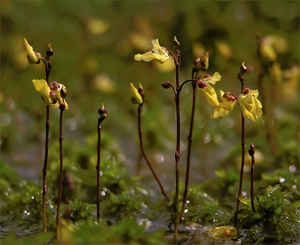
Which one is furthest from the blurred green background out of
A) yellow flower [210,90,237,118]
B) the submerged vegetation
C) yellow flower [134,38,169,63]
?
yellow flower [134,38,169,63]

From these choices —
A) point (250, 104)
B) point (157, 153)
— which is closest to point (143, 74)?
point (157, 153)

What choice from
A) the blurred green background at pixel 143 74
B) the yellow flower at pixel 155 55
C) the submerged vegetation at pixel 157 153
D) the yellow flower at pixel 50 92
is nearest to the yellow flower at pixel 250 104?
the submerged vegetation at pixel 157 153

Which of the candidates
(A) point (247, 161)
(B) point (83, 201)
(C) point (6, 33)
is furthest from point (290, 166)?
(C) point (6, 33)

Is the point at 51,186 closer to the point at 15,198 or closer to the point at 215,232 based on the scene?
the point at 15,198

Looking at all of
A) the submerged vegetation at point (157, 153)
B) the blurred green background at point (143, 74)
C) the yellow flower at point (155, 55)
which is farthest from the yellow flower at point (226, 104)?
the blurred green background at point (143, 74)

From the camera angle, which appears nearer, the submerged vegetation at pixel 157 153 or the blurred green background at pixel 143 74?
the submerged vegetation at pixel 157 153

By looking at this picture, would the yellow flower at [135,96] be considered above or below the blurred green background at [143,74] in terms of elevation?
below

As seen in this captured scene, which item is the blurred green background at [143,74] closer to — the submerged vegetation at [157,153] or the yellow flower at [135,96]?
the submerged vegetation at [157,153]

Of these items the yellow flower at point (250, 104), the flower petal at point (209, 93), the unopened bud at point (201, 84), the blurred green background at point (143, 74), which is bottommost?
the yellow flower at point (250, 104)
